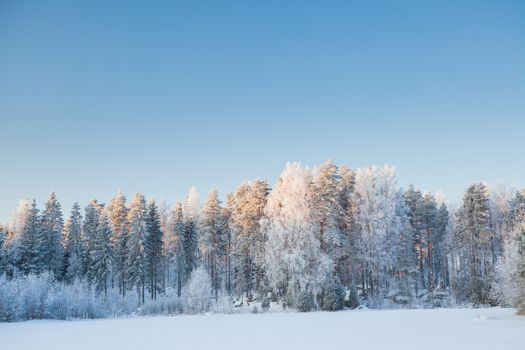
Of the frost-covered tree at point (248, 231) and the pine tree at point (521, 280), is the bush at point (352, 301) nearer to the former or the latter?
the frost-covered tree at point (248, 231)

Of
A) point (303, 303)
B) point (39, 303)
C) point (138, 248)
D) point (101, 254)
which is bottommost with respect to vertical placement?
point (303, 303)

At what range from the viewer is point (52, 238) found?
5069 centimetres

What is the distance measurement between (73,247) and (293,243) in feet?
110

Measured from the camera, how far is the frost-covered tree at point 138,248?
155 feet

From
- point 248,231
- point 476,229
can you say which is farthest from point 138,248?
point 476,229

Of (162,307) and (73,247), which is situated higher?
(73,247)

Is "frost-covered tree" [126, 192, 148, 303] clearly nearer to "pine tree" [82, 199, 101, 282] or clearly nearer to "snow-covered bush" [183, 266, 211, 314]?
"pine tree" [82, 199, 101, 282]

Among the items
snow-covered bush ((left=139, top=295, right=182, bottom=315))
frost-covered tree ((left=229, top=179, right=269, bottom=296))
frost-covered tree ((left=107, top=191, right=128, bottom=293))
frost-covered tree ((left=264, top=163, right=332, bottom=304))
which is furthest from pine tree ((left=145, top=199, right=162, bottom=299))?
frost-covered tree ((left=264, top=163, right=332, bottom=304))

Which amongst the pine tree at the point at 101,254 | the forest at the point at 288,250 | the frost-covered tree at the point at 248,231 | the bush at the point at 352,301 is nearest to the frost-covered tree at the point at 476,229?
the forest at the point at 288,250

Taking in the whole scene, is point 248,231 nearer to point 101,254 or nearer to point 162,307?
point 162,307

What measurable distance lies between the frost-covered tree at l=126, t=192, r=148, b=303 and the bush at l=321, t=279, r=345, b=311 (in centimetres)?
2236

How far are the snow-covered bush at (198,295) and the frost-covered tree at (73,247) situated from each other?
54.1 feet

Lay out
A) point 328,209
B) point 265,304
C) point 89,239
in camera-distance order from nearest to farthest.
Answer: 1. point 265,304
2. point 328,209
3. point 89,239

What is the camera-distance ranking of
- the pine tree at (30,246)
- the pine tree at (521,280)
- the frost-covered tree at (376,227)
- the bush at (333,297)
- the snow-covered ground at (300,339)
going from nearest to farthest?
the snow-covered ground at (300,339)
the pine tree at (521,280)
the bush at (333,297)
the frost-covered tree at (376,227)
the pine tree at (30,246)
